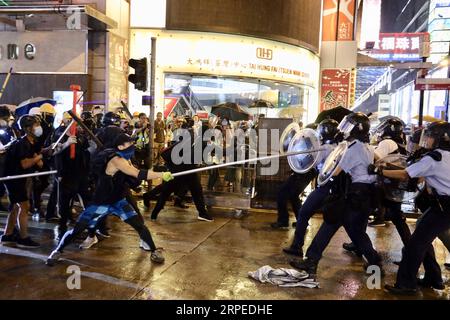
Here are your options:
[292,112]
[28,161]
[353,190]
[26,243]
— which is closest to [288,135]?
[353,190]

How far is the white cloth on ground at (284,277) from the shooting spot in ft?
16.4

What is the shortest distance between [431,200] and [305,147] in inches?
86.4

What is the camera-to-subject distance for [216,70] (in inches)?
611

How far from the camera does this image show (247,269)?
5547 millimetres

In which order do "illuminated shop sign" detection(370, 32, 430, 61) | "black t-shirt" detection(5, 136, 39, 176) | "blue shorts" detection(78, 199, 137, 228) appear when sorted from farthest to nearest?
"illuminated shop sign" detection(370, 32, 430, 61)
"black t-shirt" detection(5, 136, 39, 176)
"blue shorts" detection(78, 199, 137, 228)

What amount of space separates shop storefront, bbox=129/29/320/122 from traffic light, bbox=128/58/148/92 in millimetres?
4444

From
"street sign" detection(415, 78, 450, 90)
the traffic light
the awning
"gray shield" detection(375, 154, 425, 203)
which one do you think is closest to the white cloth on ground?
"gray shield" detection(375, 154, 425, 203)

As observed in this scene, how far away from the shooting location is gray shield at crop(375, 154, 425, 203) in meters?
5.34

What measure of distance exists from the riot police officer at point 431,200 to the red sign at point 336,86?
16.1 meters

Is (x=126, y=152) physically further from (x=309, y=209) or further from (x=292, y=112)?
(x=292, y=112)

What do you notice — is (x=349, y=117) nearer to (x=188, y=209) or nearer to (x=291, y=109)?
(x=188, y=209)

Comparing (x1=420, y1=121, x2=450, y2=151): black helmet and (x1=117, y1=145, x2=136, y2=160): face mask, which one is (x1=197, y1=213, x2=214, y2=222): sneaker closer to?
(x1=117, y1=145, x2=136, y2=160): face mask

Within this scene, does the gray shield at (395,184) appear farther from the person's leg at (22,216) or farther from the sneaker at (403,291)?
the person's leg at (22,216)

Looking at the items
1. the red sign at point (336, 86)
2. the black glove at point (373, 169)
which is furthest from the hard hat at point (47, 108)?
the red sign at point (336, 86)
